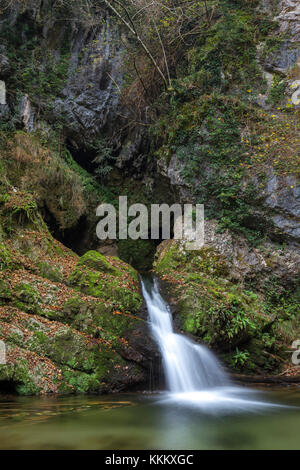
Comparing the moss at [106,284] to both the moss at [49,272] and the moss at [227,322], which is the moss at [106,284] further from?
the moss at [227,322]

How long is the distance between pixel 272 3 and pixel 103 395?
14042 mm

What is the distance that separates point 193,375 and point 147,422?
2.56 m

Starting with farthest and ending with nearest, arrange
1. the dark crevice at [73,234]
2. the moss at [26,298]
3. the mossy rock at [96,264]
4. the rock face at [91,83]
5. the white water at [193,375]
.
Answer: the rock face at [91,83]
the dark crevice at [73,234]
the mossy rock at [96,264]
the moss at [26,298]
the white water at [193,375]

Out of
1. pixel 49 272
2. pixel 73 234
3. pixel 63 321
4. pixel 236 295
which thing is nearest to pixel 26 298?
pixel 63 321

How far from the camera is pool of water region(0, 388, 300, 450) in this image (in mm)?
2865

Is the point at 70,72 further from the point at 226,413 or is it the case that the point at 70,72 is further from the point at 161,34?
the point at 226,413

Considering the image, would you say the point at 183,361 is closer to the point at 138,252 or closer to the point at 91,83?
the point at 138,252

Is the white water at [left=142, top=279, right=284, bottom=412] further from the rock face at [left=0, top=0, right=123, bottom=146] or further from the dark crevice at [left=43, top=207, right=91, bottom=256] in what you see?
the rock face at [left=0, top=0, right=123, bottom=146]

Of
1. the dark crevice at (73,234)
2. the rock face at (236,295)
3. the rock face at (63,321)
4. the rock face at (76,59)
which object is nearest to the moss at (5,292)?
the rock face at (63,321)

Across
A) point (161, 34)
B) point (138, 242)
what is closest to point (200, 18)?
point (161, 34)

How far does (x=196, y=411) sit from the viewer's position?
428 cm

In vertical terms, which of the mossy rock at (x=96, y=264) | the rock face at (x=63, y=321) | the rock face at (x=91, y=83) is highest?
the rock face at (x=91, y=83)

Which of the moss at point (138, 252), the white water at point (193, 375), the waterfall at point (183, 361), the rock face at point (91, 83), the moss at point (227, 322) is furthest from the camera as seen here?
the rock face at point (91, 83)

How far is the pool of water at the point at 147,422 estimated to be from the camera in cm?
287
